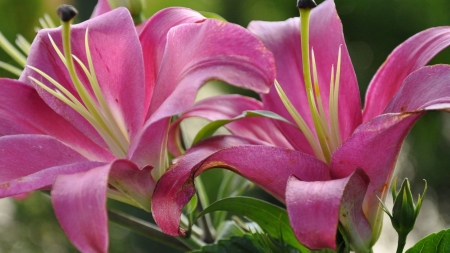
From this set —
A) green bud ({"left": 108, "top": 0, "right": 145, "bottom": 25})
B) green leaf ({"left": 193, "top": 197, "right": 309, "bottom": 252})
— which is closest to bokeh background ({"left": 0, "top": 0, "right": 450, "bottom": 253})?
green bud ({"left": 108, "top": 0, "right": 145, "bottom": 25})

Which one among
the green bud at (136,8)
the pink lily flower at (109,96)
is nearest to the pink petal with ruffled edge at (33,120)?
the pink lily flower at (109,96)

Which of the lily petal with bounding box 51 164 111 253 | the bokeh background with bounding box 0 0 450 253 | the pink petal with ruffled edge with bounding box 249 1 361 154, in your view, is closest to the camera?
the lily petal with bounding box 51 164 111 253

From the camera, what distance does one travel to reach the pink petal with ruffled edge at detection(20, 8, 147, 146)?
1.05 feet

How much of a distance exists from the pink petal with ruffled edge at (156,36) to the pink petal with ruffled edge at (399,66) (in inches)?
4.0

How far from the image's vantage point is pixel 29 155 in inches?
11.6

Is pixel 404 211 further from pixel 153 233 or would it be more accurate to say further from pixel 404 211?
pixel 153 233

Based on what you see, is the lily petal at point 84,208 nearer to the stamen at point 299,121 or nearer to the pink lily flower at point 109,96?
the pink lily flower at point 109,96

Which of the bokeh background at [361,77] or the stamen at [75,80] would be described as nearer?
the stamen at [75,80]

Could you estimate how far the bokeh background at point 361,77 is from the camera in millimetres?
1479

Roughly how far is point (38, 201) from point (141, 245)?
0.92 ft

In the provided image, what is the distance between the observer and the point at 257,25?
36 centimetres

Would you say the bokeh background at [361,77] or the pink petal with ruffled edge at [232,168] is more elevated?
the pink petal with ruffled edge at [232,168]

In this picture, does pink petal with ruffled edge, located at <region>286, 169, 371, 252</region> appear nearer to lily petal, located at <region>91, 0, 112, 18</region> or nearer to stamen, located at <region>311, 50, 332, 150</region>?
stamen, located at <region>311, 50, 332, 150</region>

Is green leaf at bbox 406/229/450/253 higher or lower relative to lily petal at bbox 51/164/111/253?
lower
